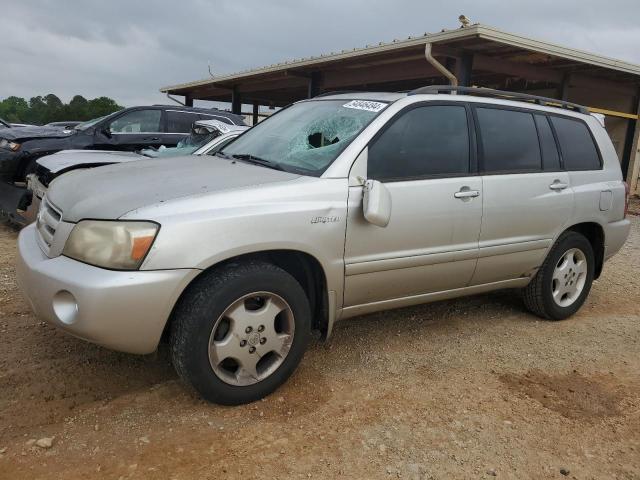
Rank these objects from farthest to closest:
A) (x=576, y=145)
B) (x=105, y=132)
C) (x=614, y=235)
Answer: (x=105, y=132), (x=614, y=235), (x=576, y=145)

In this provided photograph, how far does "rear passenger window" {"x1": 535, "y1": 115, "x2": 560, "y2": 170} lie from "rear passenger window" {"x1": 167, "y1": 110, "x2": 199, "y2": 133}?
630cm

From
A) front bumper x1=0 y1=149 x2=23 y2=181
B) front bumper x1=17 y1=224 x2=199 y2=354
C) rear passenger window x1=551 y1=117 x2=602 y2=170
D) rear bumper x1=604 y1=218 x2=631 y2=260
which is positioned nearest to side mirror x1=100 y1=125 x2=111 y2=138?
front bumper x1=0 y1=149 x2=23 y2=181

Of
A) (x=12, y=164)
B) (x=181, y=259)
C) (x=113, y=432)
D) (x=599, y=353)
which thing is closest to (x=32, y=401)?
(x=113, y=432)

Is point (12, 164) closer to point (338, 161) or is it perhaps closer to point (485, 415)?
point (338, 161)

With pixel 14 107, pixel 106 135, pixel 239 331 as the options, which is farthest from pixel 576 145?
pixel 14 107

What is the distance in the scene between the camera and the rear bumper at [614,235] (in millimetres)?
4562

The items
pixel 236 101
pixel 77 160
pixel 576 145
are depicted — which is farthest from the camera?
pixel 236 101

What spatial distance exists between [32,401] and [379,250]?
2.02 metres

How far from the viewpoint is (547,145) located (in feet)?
13.7

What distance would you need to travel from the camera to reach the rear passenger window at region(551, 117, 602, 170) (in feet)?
14.1

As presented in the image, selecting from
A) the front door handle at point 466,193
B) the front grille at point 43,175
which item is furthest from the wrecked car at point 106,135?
the front door handle at point 466,193

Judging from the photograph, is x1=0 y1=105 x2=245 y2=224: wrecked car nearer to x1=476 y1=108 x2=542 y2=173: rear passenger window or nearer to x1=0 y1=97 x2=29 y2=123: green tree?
x1=476 y1=108 x2=542 y2=173: rear passenger window

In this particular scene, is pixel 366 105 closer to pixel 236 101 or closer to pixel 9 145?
pixel 9 145

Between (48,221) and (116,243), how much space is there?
2.54 ft
